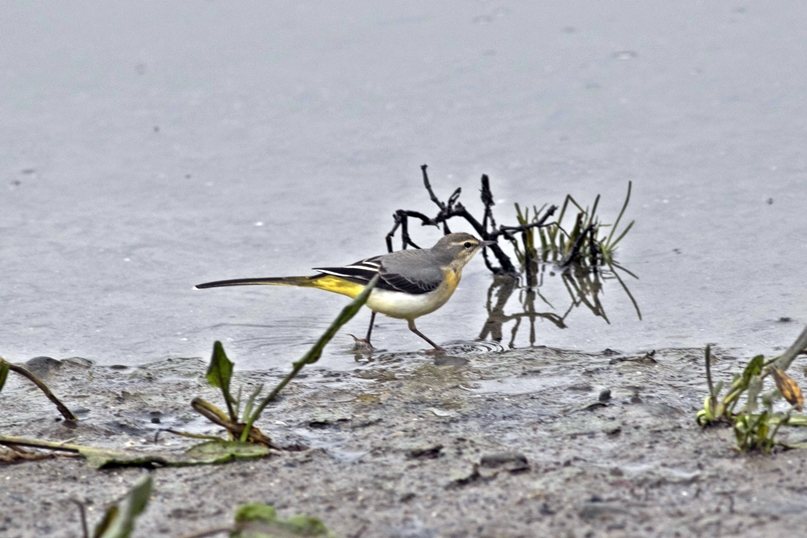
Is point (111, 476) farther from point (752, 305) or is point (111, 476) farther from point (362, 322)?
point (752, 305)

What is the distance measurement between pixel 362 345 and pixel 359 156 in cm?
390

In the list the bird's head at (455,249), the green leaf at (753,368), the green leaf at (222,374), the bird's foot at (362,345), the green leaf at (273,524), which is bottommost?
the bird's foot at (362,345)

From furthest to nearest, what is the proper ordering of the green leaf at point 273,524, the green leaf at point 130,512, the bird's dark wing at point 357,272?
the bird's dark wing at point 357,272
the green leaf at point 273,524
the green leaf at point 130,512

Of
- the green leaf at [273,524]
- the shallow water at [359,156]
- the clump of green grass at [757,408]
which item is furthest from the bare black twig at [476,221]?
the green leaf at [273,524]

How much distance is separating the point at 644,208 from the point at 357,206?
109 inches

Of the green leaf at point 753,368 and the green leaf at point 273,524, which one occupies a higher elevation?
the green leaf at point 753,368

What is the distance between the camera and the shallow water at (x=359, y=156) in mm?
7543

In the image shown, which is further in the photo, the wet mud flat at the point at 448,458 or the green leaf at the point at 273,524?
the wet mud flat at the point at 448,458

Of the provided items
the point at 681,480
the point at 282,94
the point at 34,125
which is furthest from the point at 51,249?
the point at 681,480

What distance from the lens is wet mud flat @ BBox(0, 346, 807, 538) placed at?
12.0 ft

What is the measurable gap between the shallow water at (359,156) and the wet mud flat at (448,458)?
88 cm

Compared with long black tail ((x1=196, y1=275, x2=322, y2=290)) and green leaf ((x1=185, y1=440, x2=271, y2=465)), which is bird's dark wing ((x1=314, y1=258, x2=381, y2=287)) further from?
green leaf ((x1=185, y1=440, x2=271, y2=465))

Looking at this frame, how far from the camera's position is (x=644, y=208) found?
30.4ft

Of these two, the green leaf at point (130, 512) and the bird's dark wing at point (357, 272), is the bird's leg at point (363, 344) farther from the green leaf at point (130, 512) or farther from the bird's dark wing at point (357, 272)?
the green leaf at point (130, 512)
